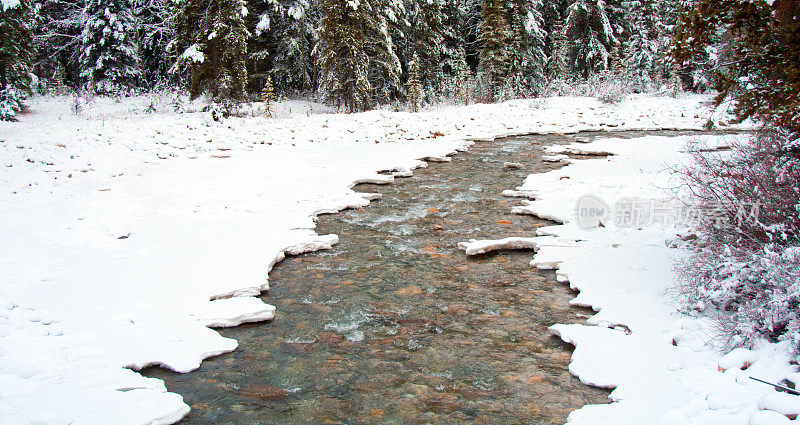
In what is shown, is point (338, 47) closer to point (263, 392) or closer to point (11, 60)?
point (11, 60)

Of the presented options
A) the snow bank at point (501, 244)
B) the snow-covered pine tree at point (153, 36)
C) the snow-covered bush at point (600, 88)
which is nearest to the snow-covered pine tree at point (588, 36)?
the snow-covered bush at point (600, 88)

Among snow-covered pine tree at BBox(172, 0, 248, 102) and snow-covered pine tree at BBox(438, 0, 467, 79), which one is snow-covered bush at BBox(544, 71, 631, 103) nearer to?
snow-covered pine tree at BBox(438, 0, 467, 79)

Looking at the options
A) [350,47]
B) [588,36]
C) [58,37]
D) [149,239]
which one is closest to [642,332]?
[149,239]

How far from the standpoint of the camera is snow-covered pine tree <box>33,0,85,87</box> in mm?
25700

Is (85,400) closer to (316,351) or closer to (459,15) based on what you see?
(316,351)

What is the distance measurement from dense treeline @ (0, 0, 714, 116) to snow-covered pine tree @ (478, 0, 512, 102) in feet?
0.23

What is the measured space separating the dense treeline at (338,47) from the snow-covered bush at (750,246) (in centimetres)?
1476

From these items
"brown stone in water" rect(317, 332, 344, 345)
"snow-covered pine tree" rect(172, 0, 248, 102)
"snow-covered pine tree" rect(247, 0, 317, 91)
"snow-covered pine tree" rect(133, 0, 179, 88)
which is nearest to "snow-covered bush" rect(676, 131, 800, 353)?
"brown stone in water" rect(317, 332, 344, 345)

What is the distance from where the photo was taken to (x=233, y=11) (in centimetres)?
1559

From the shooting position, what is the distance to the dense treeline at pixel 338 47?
60.8ft

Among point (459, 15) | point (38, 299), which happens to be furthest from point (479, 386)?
point (459, 15)

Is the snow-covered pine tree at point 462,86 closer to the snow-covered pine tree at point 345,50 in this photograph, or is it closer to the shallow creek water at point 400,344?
the snow-covered pine tree at point 345,50

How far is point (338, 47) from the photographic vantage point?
20.6 m

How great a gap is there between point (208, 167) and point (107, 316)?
22.3 feet
